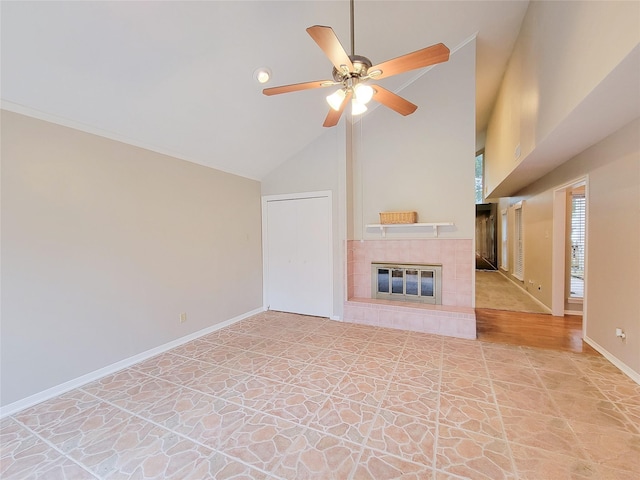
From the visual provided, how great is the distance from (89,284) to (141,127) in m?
1.73

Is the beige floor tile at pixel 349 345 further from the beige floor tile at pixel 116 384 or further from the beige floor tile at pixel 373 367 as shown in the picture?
the beige floor tile at pixel 116 384

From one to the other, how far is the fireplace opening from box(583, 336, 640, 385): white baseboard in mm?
1740

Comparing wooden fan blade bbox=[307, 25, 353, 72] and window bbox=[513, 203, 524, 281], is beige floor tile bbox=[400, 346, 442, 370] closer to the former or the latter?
wooden fan blade bbox=[307, 25, 353, 72]

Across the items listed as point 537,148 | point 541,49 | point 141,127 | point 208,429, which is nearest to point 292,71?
point 141,127

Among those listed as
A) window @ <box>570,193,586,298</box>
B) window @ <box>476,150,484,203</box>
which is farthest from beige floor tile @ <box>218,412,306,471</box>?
window @ <box>476,150,484,203</box>

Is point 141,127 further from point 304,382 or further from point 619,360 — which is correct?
point 619,360

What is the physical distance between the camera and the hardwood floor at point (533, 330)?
3.40 metres

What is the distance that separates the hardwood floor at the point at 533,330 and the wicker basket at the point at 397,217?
6.16 ft

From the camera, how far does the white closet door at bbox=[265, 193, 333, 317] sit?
4633 millimetres

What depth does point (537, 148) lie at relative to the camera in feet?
10.9

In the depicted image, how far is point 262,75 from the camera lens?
118 inches

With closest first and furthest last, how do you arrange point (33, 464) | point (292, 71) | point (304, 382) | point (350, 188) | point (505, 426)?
point (33, 464)
point (505, 426)
point (304, 382)
point (292, 71)
point (350, 188)

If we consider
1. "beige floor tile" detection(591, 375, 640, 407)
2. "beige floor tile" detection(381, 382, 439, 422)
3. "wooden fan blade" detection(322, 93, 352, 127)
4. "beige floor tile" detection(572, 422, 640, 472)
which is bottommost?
"beige floor tile" detection(381, 382, 439, 422)

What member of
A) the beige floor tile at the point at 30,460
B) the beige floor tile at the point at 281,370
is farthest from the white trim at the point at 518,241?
the beige floor tile at the point at 30,460
